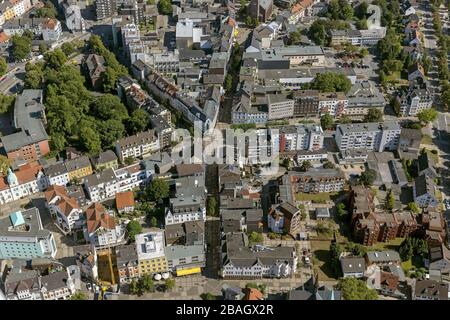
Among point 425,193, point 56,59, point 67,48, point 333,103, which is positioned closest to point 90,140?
point 56,59

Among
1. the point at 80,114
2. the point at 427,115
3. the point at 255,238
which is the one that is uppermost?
the point at 80,114

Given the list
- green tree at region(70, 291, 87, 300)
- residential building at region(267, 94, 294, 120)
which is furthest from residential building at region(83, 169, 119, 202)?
residential building at region(267, 94, 294, 120)

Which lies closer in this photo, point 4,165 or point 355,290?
point 355,290

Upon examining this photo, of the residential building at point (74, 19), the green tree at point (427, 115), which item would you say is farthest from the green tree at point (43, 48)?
the green tree at point (427, 115)

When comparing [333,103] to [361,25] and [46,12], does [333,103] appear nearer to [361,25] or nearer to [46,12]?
[361,25]

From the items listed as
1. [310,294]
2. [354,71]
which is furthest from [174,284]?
[354,71]

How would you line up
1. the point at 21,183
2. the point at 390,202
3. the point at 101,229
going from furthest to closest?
1. the point at 21,183
2. the point at 390,202
3. the point at 101,229
